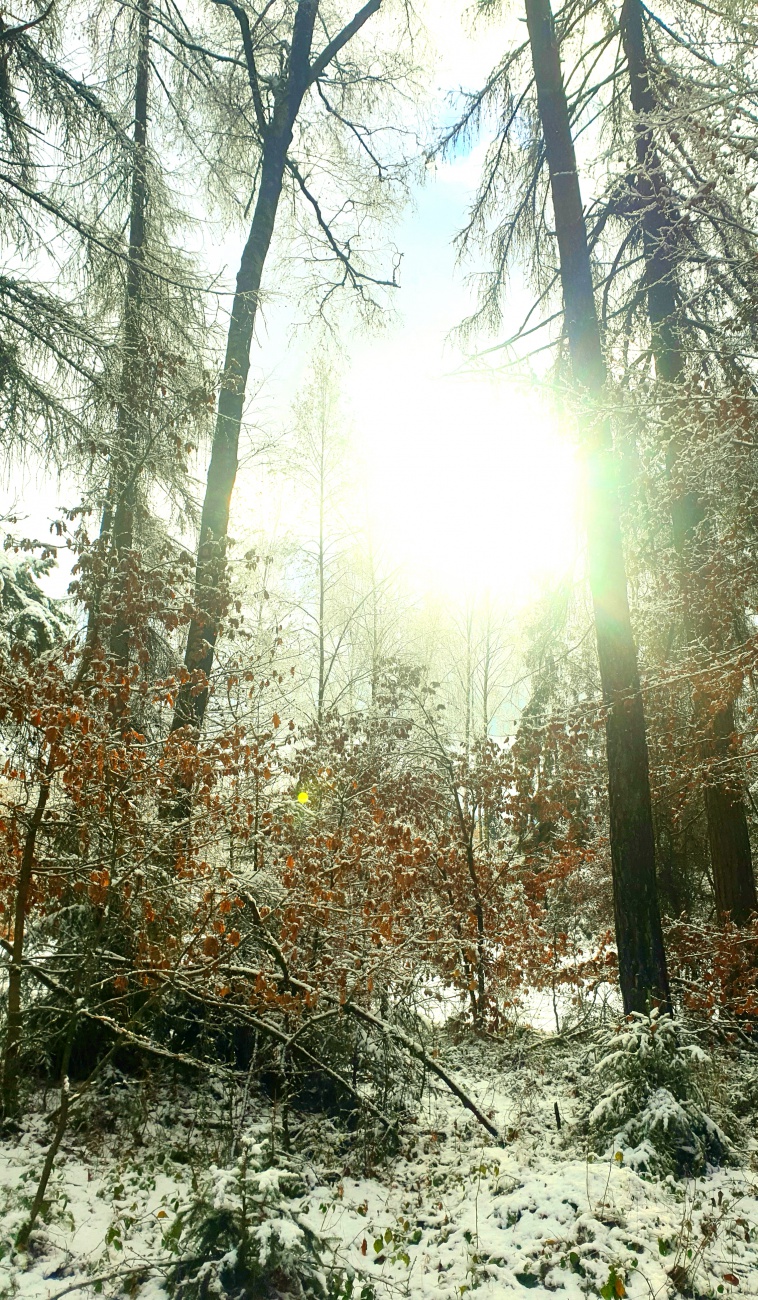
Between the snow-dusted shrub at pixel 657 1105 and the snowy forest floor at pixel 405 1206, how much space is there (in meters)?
0.14

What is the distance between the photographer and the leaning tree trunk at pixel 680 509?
7094mm


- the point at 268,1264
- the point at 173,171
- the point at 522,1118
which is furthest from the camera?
the point at 173,171

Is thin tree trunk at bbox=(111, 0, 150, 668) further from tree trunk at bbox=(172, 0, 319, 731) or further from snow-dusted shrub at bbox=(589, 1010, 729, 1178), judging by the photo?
snow-dusted shrub at bbox=(589, 1010, 729, 1178)

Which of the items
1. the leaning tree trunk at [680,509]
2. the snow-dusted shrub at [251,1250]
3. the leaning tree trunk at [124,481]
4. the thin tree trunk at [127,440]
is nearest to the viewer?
the snow-dusted shrub at [251,1250]

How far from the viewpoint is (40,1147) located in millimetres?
4441

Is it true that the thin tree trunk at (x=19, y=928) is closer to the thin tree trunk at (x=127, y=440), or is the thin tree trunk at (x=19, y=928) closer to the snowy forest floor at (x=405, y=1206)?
the snowy forest floor at (x=405, y=1206)

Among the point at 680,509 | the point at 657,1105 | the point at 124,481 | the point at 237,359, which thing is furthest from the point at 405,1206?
the point at 237,359

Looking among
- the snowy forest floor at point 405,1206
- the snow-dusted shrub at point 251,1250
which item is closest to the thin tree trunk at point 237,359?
the snowy forest floor at point 405,1206

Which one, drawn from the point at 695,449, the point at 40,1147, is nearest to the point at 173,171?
the point at 695,449

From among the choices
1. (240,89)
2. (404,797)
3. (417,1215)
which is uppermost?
(240,89)

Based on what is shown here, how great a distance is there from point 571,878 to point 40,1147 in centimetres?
594

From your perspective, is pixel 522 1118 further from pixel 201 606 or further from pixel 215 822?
pixel 201 606

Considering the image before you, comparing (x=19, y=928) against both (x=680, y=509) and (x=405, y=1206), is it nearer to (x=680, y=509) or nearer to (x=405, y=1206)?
(x=405, y=1206)

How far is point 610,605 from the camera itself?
20.6ft
